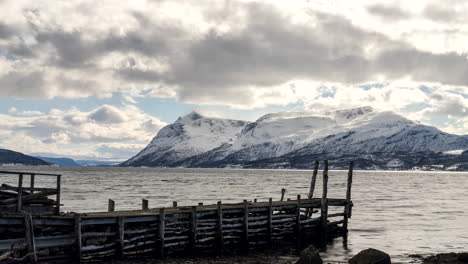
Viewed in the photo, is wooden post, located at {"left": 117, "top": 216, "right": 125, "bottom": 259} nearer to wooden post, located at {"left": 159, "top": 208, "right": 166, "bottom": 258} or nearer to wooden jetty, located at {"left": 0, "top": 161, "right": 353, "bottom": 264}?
wooden jetty, located at {"left": 0, "top": 161, "right": 353, "bottom": 264}

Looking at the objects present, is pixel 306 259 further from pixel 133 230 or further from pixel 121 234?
pixel 121 234

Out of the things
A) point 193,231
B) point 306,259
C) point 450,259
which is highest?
point 193,231

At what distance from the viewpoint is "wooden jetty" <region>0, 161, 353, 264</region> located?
2319 centimetres

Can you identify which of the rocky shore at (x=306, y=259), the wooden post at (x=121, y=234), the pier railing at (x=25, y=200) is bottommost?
the rocky shore at (x=306, y=259)

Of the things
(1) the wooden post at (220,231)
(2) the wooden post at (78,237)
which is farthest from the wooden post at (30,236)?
(1) the wooden post at (220,231)

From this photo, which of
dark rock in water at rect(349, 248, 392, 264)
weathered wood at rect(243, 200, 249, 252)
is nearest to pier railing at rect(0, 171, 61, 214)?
weathered wood at rect(243, 200, 249, 252)

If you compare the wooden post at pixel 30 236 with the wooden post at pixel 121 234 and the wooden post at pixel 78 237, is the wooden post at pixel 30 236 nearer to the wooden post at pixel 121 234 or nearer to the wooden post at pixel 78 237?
the wooden post at pixel 78 237

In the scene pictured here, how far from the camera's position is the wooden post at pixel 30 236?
22.1m

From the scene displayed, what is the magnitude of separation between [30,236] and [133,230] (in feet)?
19.0

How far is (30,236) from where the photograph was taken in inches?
874

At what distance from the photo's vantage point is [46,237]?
76.3 feet

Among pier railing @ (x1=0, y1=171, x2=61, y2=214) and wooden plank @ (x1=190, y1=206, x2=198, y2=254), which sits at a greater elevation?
pier railing @ (x1=0, y1=171, x2=61, y2=214)

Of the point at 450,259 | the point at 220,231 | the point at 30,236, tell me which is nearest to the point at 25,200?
the point at 30,236

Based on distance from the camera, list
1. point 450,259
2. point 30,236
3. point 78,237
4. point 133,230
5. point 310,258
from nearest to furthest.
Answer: point 30,236
point 78,237
point 310,258
point 450,259
point 133,230
